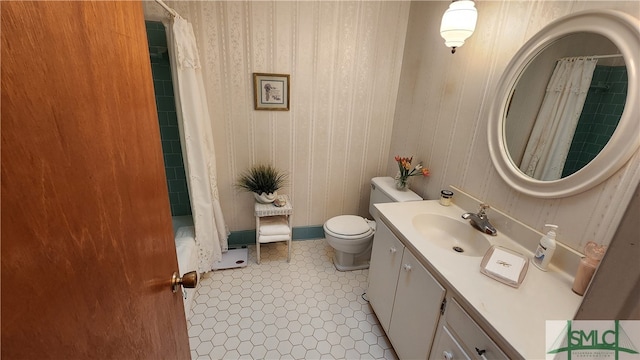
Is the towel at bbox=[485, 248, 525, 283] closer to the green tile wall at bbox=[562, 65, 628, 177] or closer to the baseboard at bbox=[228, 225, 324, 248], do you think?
the green tile wall at bbox=[562, 65, 628, 177]

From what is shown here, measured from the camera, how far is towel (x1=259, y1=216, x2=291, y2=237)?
2109 millimetres

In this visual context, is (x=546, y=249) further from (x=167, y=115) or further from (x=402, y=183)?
(x=167, y=115)

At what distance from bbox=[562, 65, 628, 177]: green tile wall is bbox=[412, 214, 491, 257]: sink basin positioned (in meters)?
0.51

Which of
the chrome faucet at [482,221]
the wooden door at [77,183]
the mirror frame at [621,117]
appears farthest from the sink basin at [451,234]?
the wooden door at [77,183]

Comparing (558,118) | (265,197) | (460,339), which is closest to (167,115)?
(265,197)

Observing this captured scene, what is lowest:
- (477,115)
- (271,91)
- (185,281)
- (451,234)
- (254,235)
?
(254,235)

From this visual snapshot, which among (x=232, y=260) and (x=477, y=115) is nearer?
(x=477, y=115)

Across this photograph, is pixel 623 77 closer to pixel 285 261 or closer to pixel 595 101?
pixel 595 101

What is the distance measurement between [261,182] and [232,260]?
0.76 m

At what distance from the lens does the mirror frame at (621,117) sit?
0.88 metres

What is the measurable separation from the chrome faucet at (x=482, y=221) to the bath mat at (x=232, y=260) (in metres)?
1.79

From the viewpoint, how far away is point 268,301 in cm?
186

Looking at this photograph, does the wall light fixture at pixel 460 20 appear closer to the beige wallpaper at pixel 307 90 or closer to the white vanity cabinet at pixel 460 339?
the beige wallpaper at pixel 307 90

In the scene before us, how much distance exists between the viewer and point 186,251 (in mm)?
1740
